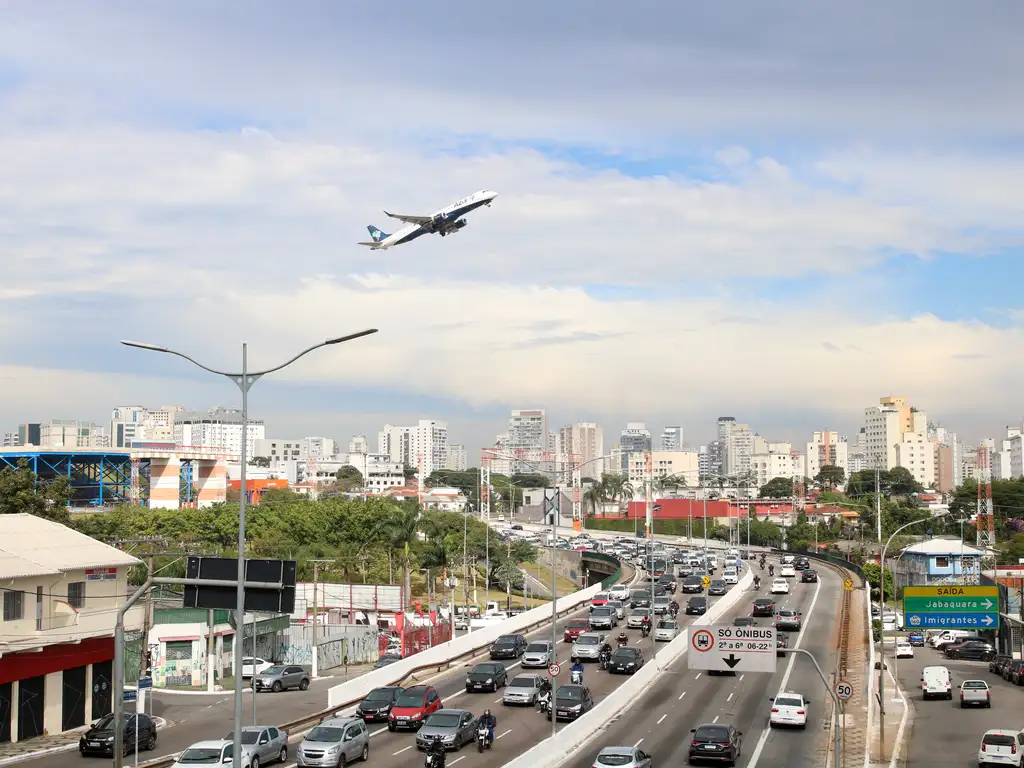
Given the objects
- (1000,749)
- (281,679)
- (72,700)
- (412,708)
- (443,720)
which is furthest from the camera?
(281,679)

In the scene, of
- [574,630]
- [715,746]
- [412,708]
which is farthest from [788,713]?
[574,630]

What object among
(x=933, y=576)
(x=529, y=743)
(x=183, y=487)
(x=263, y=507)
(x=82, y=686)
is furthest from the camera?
(x=183, y=487)

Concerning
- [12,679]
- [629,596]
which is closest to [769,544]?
[629,596]

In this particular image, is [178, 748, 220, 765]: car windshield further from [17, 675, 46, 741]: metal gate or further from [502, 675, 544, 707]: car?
[502, 675, 544, 707]: car

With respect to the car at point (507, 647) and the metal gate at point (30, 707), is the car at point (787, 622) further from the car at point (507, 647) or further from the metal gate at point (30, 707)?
the metal gate at point (30, 707)

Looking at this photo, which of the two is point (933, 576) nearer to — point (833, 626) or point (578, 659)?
point (833, 626)

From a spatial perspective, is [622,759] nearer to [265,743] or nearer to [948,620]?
[265,743]

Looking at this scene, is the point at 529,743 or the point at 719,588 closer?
the point at 529,743

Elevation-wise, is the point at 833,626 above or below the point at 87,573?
below
